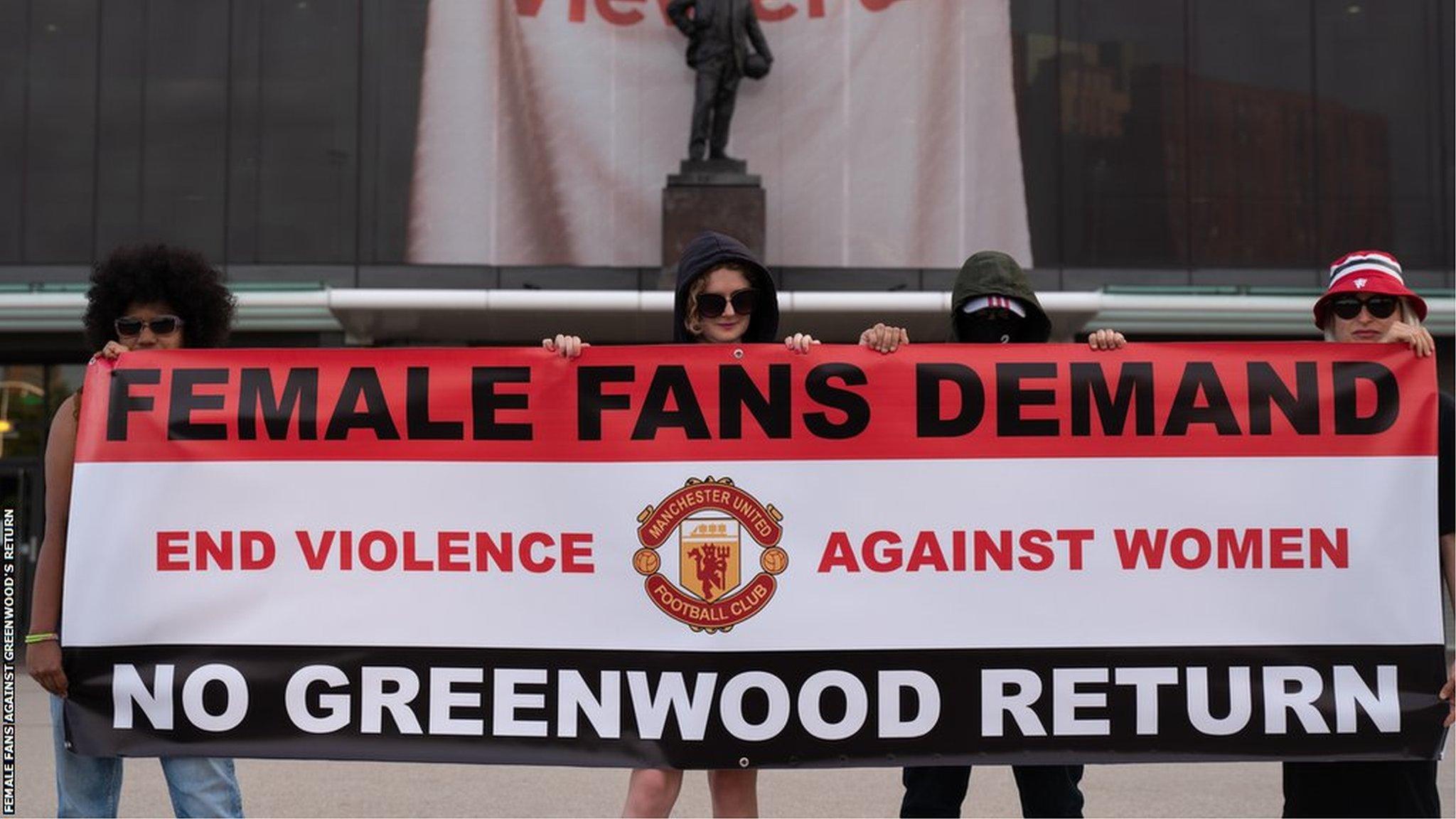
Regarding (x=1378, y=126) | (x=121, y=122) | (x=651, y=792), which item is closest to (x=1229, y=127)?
(x=1378, y=126)

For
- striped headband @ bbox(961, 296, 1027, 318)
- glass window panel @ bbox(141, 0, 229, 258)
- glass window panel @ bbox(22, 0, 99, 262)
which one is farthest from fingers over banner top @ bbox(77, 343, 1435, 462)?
glass window panel @ bbox(22, 0, 99, 262)

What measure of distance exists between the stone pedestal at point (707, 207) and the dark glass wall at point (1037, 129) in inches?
124

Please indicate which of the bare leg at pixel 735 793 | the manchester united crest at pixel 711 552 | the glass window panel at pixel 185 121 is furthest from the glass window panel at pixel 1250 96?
the bare leg at pixel 735 793

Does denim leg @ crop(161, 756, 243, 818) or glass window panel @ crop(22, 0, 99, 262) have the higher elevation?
glass window panel @ crop(22, 0, 99, 262)

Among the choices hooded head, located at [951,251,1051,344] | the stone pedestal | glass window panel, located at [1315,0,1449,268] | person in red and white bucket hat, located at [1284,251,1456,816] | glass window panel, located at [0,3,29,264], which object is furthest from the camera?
glass window panel, located at [1315,0,1449,268]

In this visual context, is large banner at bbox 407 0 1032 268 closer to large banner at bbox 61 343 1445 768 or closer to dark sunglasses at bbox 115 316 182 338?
dark sunglasses at bbox 115 316 182 338

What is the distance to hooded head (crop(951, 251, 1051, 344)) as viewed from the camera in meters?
4.24

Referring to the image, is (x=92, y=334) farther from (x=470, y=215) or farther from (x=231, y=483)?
(x=470, y=215)

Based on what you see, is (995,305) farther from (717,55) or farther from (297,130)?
(297,130)

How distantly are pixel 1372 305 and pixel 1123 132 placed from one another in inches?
525

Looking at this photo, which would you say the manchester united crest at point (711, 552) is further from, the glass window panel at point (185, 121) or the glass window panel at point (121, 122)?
the glass window panel at point (121, 122)

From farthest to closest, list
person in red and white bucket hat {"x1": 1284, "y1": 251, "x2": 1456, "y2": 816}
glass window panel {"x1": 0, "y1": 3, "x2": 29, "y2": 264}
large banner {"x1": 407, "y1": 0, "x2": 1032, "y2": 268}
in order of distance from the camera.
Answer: large banner {"x1": 407, "y1": 0, "x2": 1032, "y2": 268} < glass window panel {"x1": 0, "y1": 3, "x2": 29, "y2": 264} < person in red and white bucket hat {"x1": 1284, "y1": 251, "x2": 1456, "y2": 816}

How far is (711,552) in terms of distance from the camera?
3.92 m

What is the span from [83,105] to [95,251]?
→ 1.71 meters
